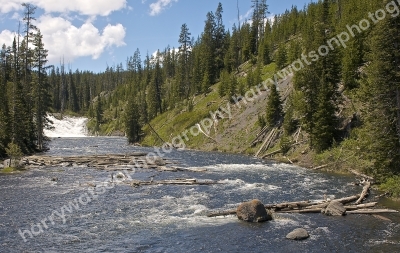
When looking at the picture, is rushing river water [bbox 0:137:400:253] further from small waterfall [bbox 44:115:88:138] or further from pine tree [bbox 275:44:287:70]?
small waterfall [bbox 44:115:88:138]

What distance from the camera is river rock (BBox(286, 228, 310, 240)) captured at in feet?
64.3

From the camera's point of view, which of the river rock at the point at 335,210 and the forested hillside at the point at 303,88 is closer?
the river rock at the point at 335,210

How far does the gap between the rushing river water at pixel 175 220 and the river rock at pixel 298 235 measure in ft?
1.16

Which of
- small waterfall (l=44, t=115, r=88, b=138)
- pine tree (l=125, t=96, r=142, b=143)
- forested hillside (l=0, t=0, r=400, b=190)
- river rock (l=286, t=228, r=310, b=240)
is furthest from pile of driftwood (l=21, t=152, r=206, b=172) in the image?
small waterfall (l=44, t=115, r=88, b=138)

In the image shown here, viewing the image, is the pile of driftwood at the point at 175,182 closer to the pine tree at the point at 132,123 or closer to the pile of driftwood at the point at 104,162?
the pile of driftwood at the point at 104,162

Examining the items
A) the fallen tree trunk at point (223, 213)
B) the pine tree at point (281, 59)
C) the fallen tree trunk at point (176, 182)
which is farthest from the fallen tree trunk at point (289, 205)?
the pine tree at point (281, 59)

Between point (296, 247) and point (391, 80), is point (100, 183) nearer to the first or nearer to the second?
point (296, 247)

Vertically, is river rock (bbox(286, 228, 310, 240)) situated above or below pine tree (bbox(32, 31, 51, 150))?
below

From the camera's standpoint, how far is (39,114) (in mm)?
66375

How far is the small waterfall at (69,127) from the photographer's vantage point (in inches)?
5470

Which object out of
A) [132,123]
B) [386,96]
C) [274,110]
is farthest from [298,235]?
[132,123]

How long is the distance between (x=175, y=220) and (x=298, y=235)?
7.79 meters

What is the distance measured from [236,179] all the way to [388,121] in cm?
1480

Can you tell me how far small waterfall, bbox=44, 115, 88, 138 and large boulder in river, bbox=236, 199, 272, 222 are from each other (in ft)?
391
